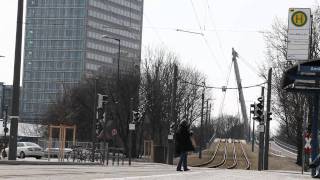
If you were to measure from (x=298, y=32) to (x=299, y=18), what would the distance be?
1437 mm

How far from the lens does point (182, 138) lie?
20.5 metres

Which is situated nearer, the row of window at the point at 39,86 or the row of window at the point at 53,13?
the row of window at the point at 53,13

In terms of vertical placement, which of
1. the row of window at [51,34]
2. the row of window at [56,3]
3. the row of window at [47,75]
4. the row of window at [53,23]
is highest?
the row of window at [56,3]

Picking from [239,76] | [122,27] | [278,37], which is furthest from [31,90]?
[278,37]

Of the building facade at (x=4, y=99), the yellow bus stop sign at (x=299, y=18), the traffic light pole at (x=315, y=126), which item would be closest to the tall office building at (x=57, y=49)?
the building facade at (x=4, y=99)

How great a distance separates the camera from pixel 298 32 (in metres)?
29.2

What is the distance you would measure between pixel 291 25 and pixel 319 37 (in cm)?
2794

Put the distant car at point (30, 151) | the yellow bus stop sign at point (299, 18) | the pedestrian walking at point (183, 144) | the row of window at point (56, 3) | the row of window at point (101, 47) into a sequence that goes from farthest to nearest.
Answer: the row of window at point (56, 3) < the row of window at point (101, 47) < the distant car at point (30, 151) < the yellow bus stop sign at point (299, 18) < the pedestrian walking at point (183, 144)

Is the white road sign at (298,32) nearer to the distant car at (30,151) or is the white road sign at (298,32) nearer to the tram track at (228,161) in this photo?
the tram track at (228,161)

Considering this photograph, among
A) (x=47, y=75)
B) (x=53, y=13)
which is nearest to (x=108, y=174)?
(x=53, y=13)

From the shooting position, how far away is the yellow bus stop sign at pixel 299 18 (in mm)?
27691

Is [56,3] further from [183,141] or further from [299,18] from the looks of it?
[183,141]

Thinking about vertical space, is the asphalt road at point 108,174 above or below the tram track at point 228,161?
above

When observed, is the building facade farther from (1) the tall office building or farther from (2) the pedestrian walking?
(2) the pedestrian walking
